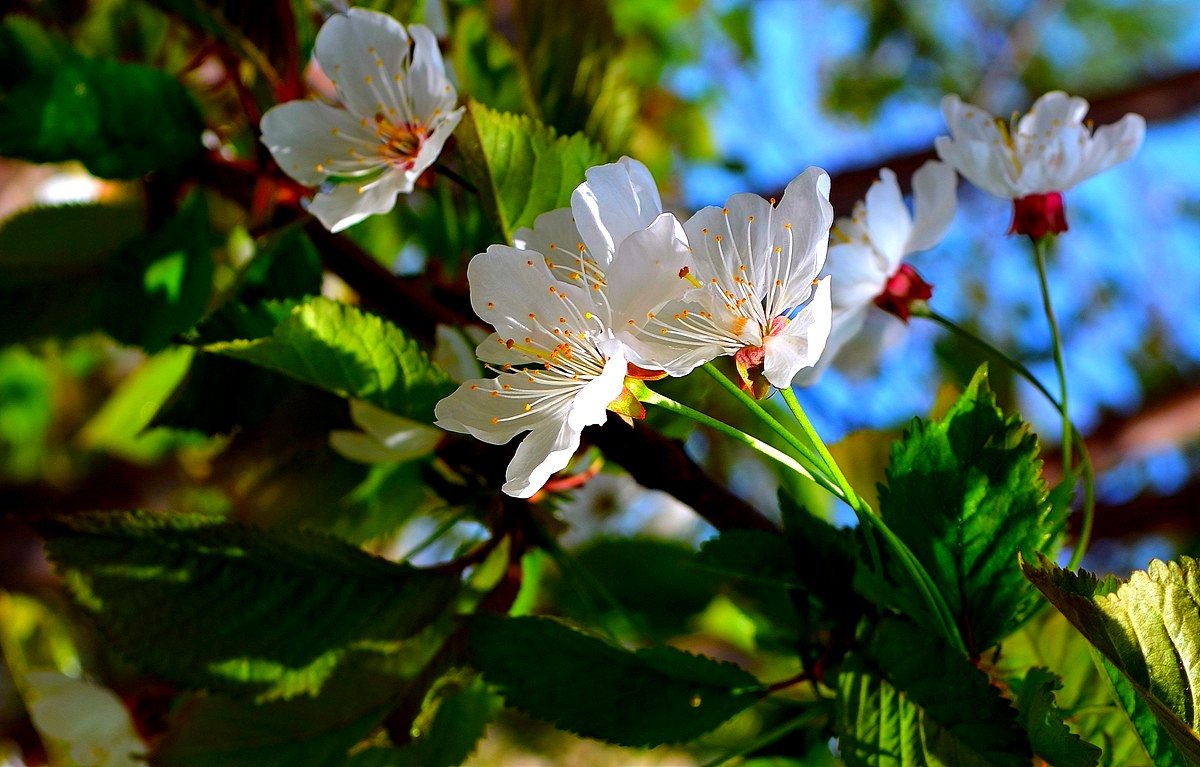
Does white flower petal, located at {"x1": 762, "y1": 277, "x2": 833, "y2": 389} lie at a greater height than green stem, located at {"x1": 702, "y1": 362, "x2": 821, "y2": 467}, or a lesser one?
greater

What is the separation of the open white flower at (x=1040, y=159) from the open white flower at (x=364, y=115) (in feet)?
0.88

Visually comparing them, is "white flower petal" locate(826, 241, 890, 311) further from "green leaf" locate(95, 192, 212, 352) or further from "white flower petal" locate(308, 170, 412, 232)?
"green leaf" locate(95, 192, 212, 352)

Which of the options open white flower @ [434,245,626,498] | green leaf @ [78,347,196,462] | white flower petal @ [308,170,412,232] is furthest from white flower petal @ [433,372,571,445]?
green leaf @ [78,347,196,462]

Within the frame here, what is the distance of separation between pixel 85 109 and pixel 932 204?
17.6 inches

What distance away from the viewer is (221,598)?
423 mm

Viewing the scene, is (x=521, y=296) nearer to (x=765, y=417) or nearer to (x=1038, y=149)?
(x=765, y=417)

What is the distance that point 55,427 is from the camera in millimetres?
1334

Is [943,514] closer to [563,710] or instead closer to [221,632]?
[563,710]

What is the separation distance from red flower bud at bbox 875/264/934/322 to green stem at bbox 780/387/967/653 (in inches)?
7.0

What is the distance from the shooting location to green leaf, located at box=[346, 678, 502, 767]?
1.44 feet

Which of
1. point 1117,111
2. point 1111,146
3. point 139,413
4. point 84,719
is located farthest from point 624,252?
point 1117,111

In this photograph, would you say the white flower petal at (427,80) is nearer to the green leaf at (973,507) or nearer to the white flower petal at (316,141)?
the white flower petal at (316,141)

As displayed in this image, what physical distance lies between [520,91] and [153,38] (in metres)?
0.40

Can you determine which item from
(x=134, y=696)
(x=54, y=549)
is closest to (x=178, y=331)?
(x=54, y=549)
